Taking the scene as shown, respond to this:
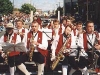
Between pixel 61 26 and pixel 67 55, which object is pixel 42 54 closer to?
pixel 67 55

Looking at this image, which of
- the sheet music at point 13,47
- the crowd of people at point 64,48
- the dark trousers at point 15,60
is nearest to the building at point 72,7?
the crowd of people at point 64,48

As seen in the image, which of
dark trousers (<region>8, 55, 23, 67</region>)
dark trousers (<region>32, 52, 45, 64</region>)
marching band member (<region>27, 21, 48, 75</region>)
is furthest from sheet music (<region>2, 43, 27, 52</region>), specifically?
dark trousers (<region>32, 52, 45, 64</region>)

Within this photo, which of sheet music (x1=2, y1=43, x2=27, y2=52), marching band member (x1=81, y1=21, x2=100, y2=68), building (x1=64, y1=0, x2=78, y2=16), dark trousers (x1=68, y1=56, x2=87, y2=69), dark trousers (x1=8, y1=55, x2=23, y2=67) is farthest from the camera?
building (x1=64, y1=0, x2=78, y2=16)

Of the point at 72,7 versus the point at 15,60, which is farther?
the point at 72,7

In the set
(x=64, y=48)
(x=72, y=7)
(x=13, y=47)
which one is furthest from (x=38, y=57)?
(x=72, y=7)

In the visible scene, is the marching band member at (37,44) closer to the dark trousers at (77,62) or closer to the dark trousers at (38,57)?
the dark trousers at (38,57)

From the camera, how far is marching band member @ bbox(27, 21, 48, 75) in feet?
25.0

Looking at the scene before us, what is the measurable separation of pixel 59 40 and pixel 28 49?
0.84 m

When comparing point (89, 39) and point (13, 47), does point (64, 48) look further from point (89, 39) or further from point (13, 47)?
point (13, 47)

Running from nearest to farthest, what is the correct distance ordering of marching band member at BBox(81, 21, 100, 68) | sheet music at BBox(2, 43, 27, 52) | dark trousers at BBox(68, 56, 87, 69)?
sheet music at BBox(2, 43, 27, 52), marching band member at BBox(81, 21, 100, 68), dark trousers at BBox(68, 56, 87, 69)

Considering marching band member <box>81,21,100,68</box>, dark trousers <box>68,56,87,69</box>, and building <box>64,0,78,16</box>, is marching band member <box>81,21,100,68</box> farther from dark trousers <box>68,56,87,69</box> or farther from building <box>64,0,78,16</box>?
building <box>64,0,78,16</box>

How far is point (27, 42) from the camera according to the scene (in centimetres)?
786

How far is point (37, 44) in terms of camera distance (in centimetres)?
749

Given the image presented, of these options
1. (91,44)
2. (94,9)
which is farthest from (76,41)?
(94,9)
